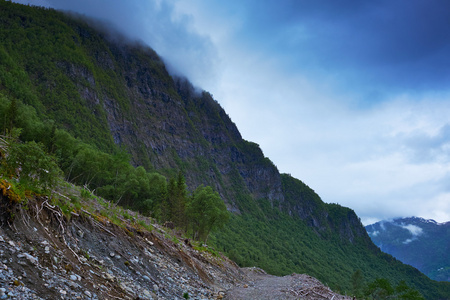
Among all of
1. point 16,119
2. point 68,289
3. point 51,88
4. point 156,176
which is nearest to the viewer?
point 68,289

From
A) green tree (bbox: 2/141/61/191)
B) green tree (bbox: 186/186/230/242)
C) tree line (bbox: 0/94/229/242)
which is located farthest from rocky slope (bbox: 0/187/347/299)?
tree line (bbox: 0/94/229/242)

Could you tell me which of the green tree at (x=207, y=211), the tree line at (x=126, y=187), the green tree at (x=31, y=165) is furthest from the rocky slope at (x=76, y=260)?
the tree line at (x=126, y=187)

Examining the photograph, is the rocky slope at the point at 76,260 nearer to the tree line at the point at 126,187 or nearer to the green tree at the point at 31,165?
the green tree at the point at 31,165

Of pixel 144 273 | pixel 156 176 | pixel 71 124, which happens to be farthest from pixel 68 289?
pixel 71 124

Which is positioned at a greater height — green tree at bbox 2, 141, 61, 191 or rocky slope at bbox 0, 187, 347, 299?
green tree at bbox 2, 141, 61, 191

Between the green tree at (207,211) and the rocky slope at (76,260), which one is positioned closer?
the rocky slope at (76,260)

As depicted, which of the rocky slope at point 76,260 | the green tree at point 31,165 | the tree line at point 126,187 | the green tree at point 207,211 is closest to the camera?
the rocky slope at point 76,260

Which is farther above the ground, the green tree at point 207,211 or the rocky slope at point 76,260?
the green tree at point 207,211

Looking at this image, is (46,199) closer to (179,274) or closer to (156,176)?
(179,274)

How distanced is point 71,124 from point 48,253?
18700 cm

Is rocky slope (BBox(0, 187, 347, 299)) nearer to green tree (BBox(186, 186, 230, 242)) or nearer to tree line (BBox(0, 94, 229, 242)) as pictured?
green tree (BBox(186, 186, 230, 242))

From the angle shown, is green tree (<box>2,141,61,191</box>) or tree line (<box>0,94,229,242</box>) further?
tree line (<box>0,94,229,242</box>)

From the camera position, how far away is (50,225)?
424 inches

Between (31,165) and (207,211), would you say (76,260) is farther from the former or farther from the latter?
(207,211)
